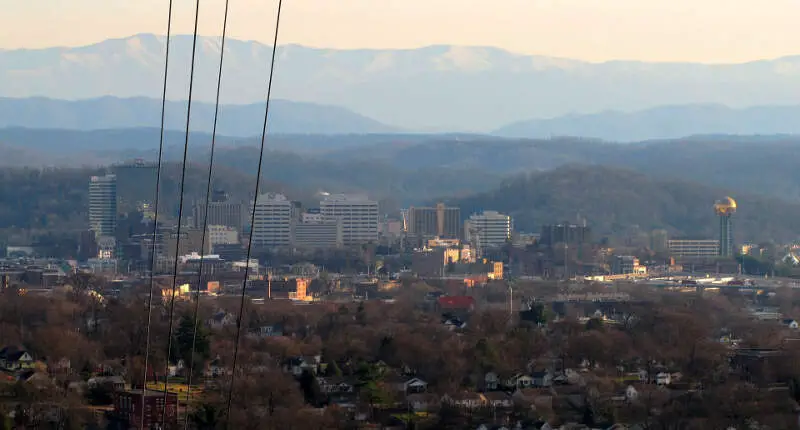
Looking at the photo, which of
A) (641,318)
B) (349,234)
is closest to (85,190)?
(349,234)

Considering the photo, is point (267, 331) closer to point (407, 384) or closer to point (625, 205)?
point (407, 384)

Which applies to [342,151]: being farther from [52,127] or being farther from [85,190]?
[85,190]

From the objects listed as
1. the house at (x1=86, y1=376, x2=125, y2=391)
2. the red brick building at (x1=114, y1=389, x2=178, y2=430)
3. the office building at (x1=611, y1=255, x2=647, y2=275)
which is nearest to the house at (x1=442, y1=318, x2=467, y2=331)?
the house at (x1=86, y1=376, x2=125, y2=391)

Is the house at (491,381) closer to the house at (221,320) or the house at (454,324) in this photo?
the house at (454,324)

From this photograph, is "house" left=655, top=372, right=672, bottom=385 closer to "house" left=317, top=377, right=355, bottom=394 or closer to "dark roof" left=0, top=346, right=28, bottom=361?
"house" left=317, top=377, right=355, bottom=394

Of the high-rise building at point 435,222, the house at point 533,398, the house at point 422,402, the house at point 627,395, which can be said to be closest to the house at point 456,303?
the house at point 533,398

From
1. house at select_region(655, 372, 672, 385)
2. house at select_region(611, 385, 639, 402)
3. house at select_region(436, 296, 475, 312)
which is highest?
house at select_region(436, 296, 475, 312)
